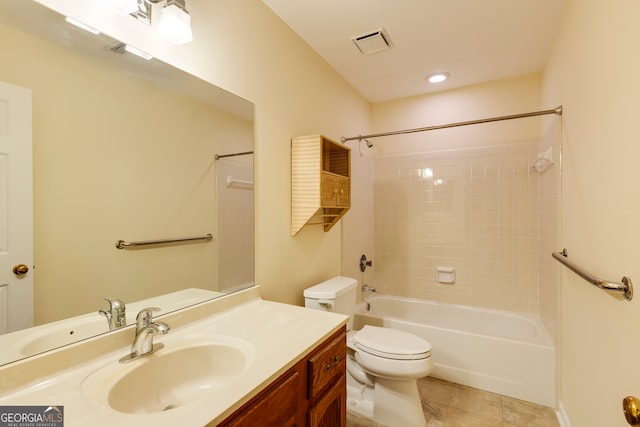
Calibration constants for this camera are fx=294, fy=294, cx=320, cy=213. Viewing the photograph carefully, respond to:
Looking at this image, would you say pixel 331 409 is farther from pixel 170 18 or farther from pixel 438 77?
pixel 438 77

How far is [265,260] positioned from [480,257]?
2046 millimetres

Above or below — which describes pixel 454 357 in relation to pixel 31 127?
below

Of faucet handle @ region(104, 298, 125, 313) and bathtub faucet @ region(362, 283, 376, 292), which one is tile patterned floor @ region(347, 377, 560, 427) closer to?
bathtub faucet @ region(362, 283, 376, 292)

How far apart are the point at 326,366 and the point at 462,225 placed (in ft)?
6.98

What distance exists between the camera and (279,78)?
5.76ft

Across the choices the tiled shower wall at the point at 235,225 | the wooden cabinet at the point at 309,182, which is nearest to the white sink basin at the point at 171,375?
the tiled shower wall at the point at 235,225

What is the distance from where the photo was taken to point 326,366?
1.11 m

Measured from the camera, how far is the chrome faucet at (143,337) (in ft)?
3.02

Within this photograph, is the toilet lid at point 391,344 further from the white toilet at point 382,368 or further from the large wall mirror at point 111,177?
the large wall mirror at point 111,177

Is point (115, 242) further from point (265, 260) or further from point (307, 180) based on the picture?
point (307, 180)

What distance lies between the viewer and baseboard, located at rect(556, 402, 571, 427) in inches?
64.9

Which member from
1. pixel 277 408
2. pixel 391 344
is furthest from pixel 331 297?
pixel 277 408

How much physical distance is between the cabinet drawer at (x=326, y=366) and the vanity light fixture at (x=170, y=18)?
4.19ft

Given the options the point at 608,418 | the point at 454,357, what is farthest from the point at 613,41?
the point at 454,357
